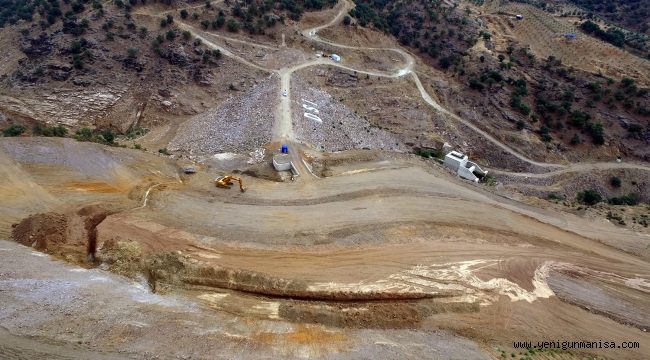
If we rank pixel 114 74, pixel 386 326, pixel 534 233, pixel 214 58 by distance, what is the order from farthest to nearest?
pixel 214 58 → pixel 114 74 → pixel 534 233 → pixel 386 326

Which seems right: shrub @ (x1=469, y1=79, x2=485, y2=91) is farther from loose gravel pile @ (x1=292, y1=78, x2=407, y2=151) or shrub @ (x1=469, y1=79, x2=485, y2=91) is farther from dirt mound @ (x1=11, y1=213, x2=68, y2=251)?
dirt mound @ (x1=11, y1=213, x2=68, y2=251)

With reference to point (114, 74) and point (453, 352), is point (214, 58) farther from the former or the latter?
point (453, 352)

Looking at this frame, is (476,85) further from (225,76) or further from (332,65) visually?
(225,76)

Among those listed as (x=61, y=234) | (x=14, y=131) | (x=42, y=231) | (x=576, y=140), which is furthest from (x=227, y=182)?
(x=576, y=140)

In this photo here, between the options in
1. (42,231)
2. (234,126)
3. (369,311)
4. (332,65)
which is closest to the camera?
(369,311)

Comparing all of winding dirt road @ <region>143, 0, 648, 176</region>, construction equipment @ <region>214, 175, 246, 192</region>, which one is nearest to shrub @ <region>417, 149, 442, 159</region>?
winding dirt road @ <region>143, 0, 648, 176</region>

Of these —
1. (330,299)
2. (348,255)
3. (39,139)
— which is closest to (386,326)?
(330,299)
